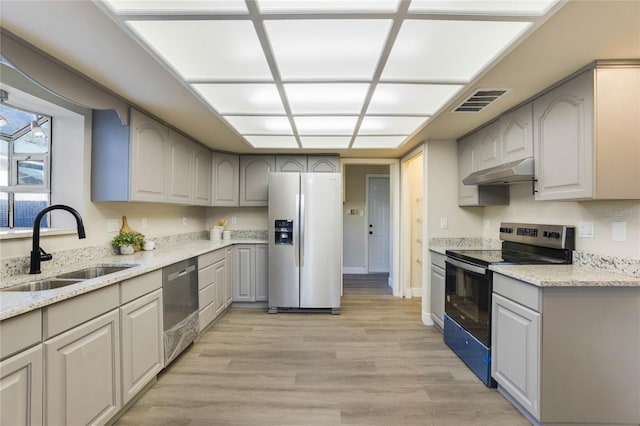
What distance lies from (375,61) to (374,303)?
3.28m

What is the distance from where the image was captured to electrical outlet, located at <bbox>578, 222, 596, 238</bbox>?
1.97 metres

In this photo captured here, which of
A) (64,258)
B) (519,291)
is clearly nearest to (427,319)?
(519,291)

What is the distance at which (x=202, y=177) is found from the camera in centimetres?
365

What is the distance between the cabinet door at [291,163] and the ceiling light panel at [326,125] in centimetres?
111

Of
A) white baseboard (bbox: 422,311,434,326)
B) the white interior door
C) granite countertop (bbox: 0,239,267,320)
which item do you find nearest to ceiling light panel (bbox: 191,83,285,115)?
granite countertop (bbox: 0,239,267,320)

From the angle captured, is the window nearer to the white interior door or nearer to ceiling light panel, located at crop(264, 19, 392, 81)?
ceiling light panel, located at crop(264, 19, 392, 81)

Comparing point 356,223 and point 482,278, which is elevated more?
point 356,223

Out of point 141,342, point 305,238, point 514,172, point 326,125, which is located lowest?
point 141,342

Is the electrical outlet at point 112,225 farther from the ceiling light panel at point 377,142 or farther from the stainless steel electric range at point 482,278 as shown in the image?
the stainless steel electric range at point 482,278

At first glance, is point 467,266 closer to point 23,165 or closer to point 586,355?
A: point 586,355

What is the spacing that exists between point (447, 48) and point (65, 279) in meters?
2.54

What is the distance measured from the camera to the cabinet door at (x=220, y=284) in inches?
130

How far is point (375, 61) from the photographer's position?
1644 millimetres

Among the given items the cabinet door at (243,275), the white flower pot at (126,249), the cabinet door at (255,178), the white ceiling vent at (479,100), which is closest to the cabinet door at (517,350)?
the white ceiling vent at (479,100)
